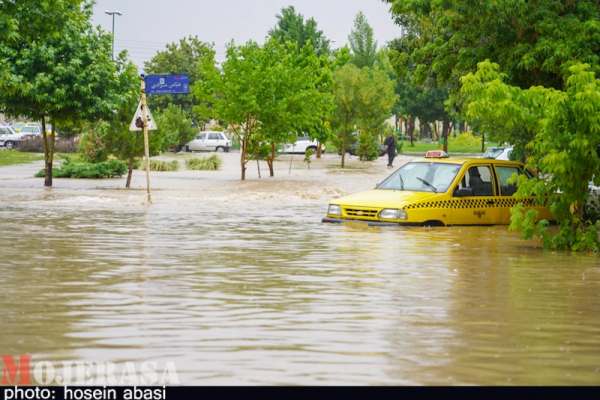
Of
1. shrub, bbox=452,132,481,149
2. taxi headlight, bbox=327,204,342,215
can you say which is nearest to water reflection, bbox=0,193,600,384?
taxi headlight, bbox=327,204,342,215

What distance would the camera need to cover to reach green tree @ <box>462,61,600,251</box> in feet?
56.0

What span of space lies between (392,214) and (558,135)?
3.75m

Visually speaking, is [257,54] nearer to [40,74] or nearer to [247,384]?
[40,74]

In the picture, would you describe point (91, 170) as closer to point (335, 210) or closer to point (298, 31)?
point (335, 210)

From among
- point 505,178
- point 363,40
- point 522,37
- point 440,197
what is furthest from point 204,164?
point 363,40

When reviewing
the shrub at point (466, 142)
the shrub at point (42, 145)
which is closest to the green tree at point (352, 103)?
the shrub at point (42, 145)

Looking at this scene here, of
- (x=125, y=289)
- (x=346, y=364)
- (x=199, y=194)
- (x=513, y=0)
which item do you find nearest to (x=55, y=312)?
(x=125, y=289)

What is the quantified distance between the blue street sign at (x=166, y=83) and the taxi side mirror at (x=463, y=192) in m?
10.5

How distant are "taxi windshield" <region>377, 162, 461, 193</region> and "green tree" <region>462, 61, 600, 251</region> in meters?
2.91

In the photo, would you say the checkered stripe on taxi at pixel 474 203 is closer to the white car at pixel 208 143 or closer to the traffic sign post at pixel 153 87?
the traffic sign post at pixel 153 87

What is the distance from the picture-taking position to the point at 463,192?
21172 mm

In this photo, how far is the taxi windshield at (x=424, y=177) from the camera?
A: 21203mm

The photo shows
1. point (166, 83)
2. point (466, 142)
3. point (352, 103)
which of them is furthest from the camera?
point (466, 142)

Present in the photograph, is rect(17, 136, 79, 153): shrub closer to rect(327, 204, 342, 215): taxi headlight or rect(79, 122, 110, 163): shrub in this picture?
rect(79, 122, 110, 163): shrub
